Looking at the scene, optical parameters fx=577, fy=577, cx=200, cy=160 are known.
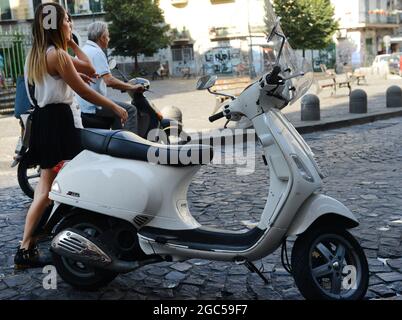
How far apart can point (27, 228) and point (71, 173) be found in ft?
2.39

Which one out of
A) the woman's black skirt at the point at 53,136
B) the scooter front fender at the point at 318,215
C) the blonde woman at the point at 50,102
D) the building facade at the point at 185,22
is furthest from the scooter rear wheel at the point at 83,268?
the building facade at the point at 185,22

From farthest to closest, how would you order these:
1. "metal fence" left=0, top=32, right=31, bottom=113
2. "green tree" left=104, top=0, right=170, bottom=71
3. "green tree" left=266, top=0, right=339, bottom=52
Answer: "green tree" left=104, top=0, right=170, bottom=71 < "green tree" left=266, top=0, right=339, bottom=52 < "metal fence" left=0, top=32, right=31, bottom=113

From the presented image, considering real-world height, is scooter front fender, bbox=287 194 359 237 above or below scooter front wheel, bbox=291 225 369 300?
above

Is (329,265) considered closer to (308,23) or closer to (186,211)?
(186,211)

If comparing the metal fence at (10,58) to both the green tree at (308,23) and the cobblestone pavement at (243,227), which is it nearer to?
the cobblestone pavement at (243,227)

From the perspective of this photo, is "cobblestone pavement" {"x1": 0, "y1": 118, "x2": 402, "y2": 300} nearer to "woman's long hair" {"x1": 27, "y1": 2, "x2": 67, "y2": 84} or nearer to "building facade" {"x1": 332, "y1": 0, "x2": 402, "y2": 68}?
"woman's long hair" {"x1": 27, "y1": 2, "x2": 67, "y2": 84}

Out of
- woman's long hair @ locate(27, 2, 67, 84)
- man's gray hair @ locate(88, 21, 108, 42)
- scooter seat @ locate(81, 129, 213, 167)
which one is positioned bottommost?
scooter seat @ locate(81, 129, 213, 167)

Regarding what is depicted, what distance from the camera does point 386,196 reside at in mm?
5805

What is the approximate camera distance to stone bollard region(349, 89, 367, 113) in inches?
512

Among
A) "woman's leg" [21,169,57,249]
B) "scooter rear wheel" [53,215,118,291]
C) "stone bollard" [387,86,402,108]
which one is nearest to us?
"scooter rear wheel" [53,215,118,291]

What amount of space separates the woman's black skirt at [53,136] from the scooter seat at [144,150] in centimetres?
41

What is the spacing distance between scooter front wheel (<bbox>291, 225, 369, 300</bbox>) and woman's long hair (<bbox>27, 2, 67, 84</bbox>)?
192 cm

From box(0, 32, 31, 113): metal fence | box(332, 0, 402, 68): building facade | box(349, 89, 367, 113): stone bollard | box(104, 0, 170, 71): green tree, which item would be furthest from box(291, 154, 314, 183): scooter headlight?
box(332, 0, 402, 68): building facade

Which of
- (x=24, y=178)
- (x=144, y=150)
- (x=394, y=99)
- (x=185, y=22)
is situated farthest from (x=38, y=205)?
(x=185, y=22)
